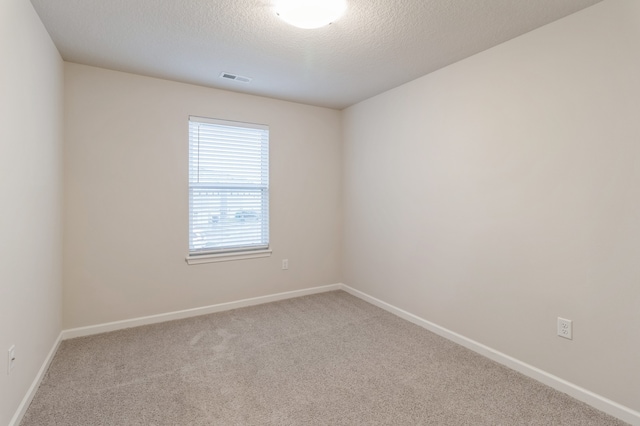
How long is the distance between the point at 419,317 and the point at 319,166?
218cm

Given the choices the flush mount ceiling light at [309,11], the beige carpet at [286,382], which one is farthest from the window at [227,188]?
the flush mount ceiling light at [309,11]

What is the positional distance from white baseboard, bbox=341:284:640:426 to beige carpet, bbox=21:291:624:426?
0.05m

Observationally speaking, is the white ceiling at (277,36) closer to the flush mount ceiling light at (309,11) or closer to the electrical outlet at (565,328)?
the flush mount ceiling light at (309,11)

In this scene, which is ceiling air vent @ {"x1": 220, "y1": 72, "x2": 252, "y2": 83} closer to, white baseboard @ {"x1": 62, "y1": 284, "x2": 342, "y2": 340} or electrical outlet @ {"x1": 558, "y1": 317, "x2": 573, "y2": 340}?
white baseboard @ {"x1": 62, "y1": 284, "x2": 342, "y2": 340}

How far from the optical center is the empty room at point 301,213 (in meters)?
1.88

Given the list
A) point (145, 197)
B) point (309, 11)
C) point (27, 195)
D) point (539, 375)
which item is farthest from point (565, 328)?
point (145, 197)

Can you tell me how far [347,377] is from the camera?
88.7 inches

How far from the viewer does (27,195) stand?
1.95m

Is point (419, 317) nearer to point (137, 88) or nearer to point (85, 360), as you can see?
point (85, 360)

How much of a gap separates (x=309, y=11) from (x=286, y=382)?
2381mm

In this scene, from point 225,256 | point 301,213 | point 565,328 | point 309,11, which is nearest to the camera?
point 309,11

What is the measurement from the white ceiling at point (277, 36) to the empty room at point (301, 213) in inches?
0.7

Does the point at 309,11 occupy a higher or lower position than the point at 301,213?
higher

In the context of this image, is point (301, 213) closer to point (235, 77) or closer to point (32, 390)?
point (235, 77)
